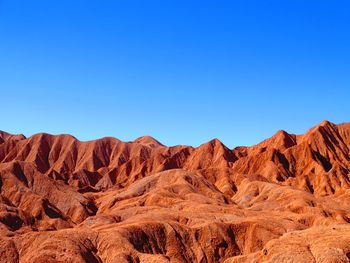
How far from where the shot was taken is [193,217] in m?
87.2

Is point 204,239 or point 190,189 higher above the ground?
point 190,189

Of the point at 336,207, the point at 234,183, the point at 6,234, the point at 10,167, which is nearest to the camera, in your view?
the point at 6,234

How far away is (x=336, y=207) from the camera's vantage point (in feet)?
376

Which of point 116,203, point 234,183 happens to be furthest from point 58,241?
point 234,183

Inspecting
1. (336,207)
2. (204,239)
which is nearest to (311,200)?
(336,207)

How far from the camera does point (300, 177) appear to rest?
16362 centimetres

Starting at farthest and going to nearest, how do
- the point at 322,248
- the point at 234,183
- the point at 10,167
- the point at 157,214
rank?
1. the point at 234,183
2. the point at 10,167
3. the point at 157,214
4. the point at 322,248

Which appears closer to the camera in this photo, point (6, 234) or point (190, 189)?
point (6, 234)

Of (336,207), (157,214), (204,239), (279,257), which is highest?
(336,207)

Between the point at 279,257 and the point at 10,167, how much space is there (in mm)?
93674

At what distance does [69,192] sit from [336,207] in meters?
70.0

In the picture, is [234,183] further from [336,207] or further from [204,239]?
[204,239]

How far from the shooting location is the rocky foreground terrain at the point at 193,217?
5962 cm

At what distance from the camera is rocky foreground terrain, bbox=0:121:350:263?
59625mm
